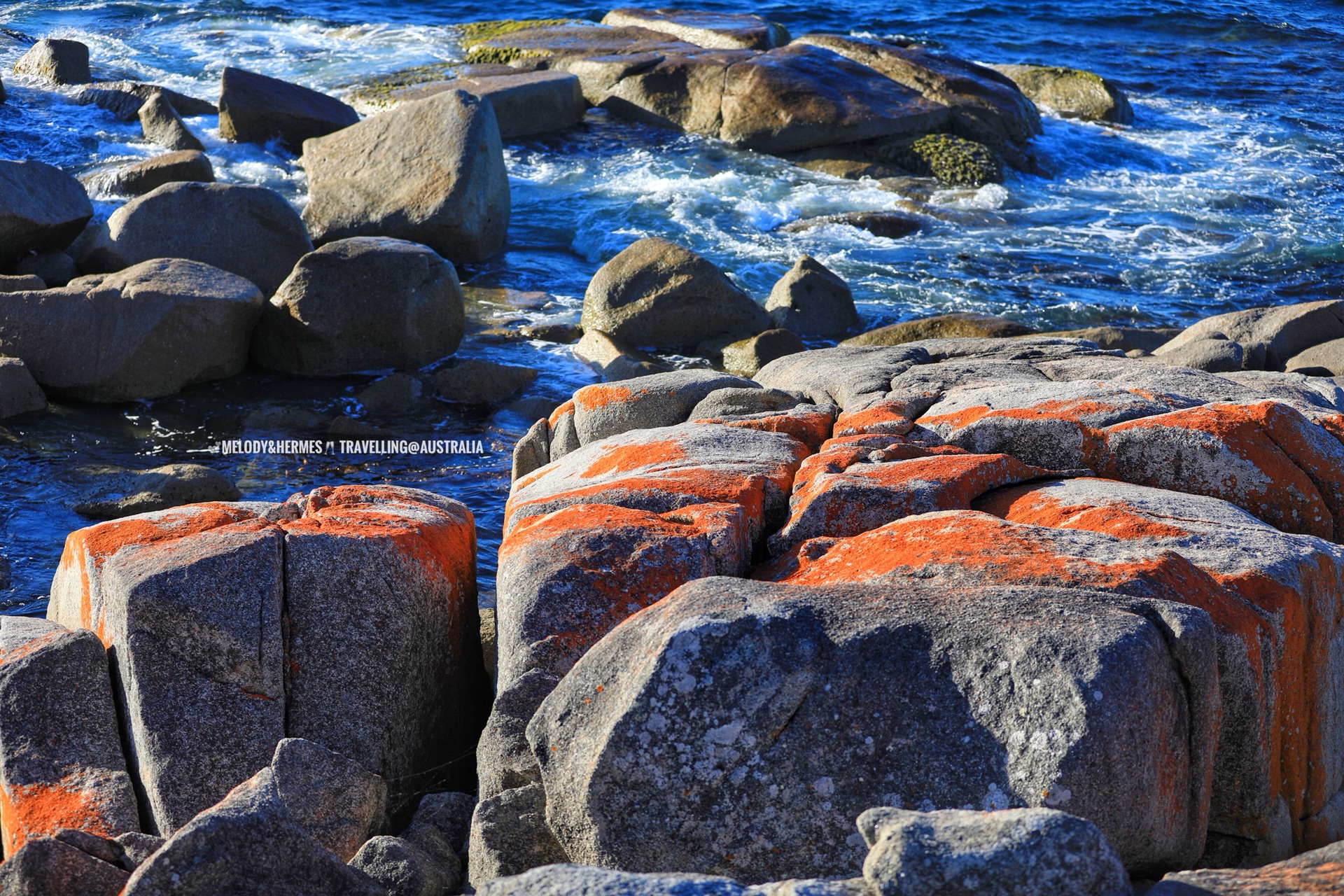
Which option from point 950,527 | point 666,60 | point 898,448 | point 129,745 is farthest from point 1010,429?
point 666,60

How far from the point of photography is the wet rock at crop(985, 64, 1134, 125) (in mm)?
20812

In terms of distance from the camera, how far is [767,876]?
3.02 metres

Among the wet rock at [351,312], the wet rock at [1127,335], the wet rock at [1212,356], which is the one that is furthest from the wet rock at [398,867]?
the wet rock at [1127,335]

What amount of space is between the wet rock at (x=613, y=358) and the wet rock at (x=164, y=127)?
8.49m

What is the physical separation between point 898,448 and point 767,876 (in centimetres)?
246

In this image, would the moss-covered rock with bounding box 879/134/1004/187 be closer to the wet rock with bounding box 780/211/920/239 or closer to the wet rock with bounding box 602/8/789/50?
the wet rock with bounding box 780/211/920/239

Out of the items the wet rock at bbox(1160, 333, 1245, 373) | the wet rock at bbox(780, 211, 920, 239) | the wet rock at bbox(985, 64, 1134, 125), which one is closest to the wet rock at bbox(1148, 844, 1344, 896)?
the wet rock at bbox(1160, 333, 1245, 373)

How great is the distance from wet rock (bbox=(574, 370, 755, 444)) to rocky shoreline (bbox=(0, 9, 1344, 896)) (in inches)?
1.2

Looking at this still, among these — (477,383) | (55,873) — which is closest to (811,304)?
(477,383)

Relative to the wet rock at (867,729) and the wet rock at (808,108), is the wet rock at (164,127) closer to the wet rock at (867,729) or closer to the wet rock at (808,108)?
the wet rock at (808,108)

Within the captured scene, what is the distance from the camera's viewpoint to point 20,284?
390 inches

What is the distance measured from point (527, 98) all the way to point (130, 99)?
20.6 ft

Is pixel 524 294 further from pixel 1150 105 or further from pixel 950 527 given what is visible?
pixel 1150 105

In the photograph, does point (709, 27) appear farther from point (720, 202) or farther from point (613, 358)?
point (613, 358)
